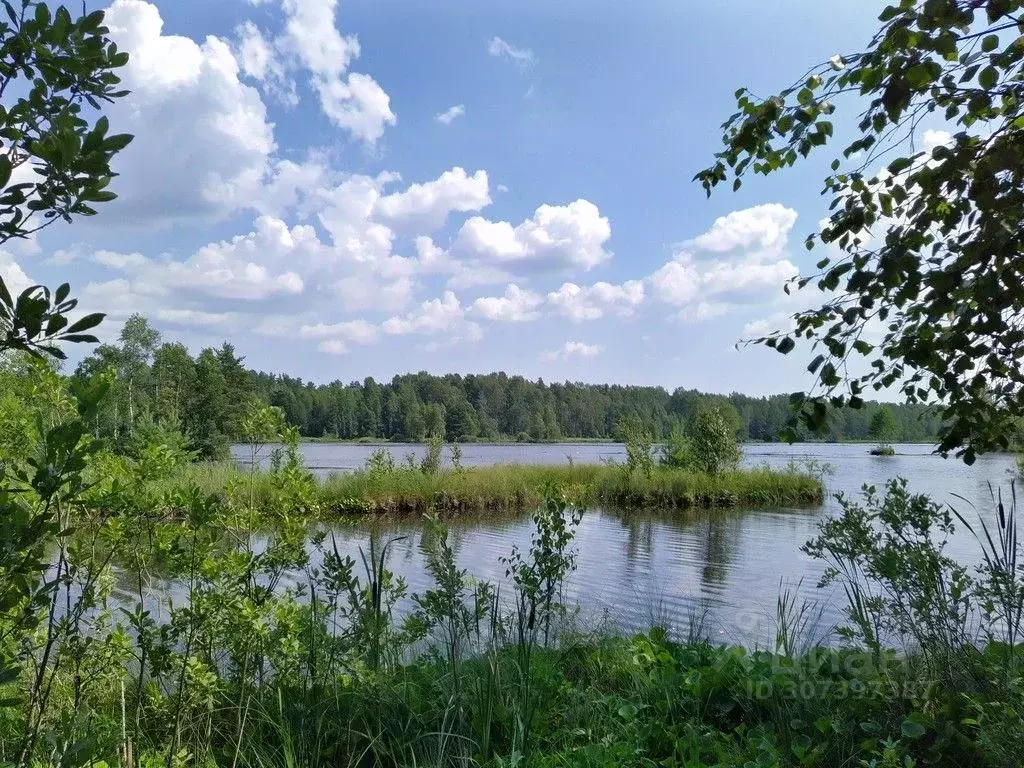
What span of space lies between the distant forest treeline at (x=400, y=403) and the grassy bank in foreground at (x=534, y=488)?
3.46m

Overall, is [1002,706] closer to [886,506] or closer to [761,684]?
[761,684]

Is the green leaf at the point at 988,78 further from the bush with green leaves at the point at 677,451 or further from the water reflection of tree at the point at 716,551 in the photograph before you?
the bush with green leaves at the point at 677,451

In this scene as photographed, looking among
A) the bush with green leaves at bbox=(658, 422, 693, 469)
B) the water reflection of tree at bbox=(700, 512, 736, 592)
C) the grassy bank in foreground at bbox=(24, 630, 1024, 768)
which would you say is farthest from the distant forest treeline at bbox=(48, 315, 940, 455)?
the grassy bank in foreground at bbox=(24, 630, 1024, 768)

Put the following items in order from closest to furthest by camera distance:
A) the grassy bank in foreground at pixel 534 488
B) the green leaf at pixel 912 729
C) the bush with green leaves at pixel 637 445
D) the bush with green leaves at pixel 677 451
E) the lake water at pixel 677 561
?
the green leaf at pixel 912 729 < the lake water at pixel 677 561 < the grassy bank in foreground at pixel 534 488 < the bush with green leaves at pixel 637 445 < the bush with green leaves at pixel 677 451

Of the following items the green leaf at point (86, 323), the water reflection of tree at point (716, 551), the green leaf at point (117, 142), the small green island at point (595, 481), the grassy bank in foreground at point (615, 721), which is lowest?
the water reflection of tree at point (716, 551)

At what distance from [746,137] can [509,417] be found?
8089cm

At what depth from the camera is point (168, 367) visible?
41.3 meters

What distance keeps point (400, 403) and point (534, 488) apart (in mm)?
56099

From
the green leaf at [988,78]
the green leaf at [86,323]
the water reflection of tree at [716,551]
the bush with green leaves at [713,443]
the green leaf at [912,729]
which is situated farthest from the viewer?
the bush with green leaves at [713,443]

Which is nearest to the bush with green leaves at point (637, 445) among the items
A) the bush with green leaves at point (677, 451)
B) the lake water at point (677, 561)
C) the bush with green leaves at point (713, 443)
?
the bush with green leaves at point (677, 451)

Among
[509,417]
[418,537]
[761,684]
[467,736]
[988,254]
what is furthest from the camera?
[509,417]

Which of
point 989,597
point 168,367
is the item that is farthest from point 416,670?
point 168,367

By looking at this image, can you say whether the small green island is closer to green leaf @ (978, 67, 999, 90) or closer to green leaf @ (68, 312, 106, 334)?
green leaf @ (978, 67, 999, 90)

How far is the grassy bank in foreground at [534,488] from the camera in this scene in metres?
19.0
